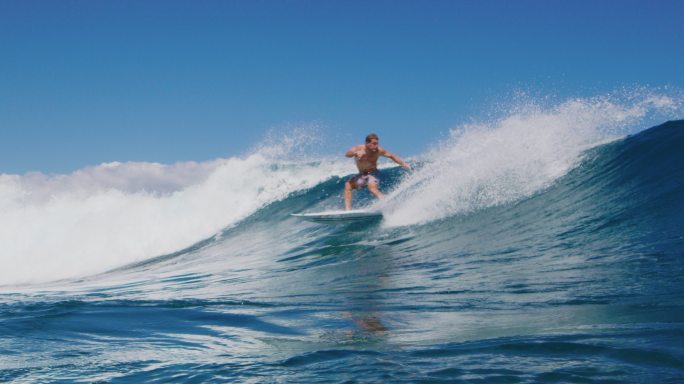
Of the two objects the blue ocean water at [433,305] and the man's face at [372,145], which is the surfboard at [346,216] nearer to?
the blue ocean water at [433,305]

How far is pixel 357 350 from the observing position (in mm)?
3184

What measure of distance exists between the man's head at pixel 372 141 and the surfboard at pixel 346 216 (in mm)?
1338

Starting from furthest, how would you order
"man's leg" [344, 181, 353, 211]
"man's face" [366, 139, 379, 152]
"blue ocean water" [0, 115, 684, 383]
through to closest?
"man's face" [366, 139, 379, 152], "man's leg" [344, 181, 353, 211], "blue ocean water" [0, 115, 684, 383]

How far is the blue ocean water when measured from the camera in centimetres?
284

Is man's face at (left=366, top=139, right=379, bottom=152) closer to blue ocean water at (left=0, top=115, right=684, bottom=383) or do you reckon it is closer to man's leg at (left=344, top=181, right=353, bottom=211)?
man's leg at (left=344, top=181, right=353, bottom=211)

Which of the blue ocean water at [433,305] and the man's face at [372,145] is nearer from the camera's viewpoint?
the blue ocean water at [433,305]

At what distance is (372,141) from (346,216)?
165 cm

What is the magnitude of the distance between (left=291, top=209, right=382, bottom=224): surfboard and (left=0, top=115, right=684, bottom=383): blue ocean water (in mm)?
310

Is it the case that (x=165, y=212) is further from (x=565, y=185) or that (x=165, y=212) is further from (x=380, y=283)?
(x=380, y=283)

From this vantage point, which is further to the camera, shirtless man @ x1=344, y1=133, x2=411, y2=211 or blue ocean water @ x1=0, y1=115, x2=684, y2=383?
shirtless man @ x1=344, y1=133, x2=411, y2=211

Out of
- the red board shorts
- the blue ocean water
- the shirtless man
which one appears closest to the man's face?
the shirtless man

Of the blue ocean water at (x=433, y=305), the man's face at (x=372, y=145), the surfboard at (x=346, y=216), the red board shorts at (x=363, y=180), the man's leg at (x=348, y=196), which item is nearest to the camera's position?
the blue ocean water at (x=433, y=305)

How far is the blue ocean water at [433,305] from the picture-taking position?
2.84 m

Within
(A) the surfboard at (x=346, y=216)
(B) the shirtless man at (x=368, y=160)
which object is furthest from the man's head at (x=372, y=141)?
(A) the surfboard at (x=346, y=216)
